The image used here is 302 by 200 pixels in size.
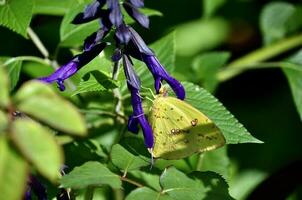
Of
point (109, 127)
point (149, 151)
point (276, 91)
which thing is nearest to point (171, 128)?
point (149, 151)

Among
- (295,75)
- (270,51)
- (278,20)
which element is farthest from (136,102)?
(278,20)

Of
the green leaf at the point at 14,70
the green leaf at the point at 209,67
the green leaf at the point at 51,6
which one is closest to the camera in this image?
the green leaf at the point at 14,70

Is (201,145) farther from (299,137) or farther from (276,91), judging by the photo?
(276,91)

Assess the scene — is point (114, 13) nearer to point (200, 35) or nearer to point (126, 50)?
point (126, 50)

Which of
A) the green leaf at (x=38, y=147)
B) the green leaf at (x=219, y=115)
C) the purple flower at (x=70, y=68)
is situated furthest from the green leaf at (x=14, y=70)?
the green leaf at (x=38, y=147)

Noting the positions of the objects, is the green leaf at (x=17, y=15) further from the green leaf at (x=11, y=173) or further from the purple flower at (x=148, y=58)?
the green leaf at (x=11, y=173)
